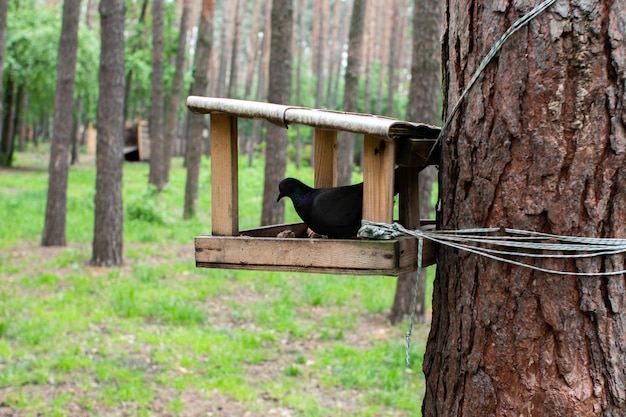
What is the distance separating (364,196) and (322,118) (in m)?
0.31

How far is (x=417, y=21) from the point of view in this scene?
25.6ft

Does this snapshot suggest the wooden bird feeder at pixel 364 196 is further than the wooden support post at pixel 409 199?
No

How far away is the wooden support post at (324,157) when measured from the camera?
3.31 meters

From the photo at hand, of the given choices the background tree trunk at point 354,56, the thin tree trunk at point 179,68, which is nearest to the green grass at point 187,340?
the background tree trunk at point 354,56

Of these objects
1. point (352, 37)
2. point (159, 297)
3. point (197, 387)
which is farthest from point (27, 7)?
point (197, 387)

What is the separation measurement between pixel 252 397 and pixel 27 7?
23256 mm

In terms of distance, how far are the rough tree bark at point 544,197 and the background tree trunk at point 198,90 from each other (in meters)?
14.0

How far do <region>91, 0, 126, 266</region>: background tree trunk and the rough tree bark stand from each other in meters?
8.62

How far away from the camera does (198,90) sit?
53.0 ft

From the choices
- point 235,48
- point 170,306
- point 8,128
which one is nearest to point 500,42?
point 170,306

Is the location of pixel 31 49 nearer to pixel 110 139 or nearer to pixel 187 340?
pixel 110 139

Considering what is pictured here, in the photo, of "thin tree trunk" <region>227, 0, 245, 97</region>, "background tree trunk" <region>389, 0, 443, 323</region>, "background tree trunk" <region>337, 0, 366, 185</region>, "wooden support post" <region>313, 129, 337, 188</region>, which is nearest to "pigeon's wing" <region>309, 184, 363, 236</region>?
"wooden support post" <region>313, 129, 337, 188</region>

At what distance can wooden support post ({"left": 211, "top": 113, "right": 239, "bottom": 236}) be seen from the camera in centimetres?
269

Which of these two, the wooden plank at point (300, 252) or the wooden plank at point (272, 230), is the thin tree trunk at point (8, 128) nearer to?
the wooden plank at point (272, 230)
